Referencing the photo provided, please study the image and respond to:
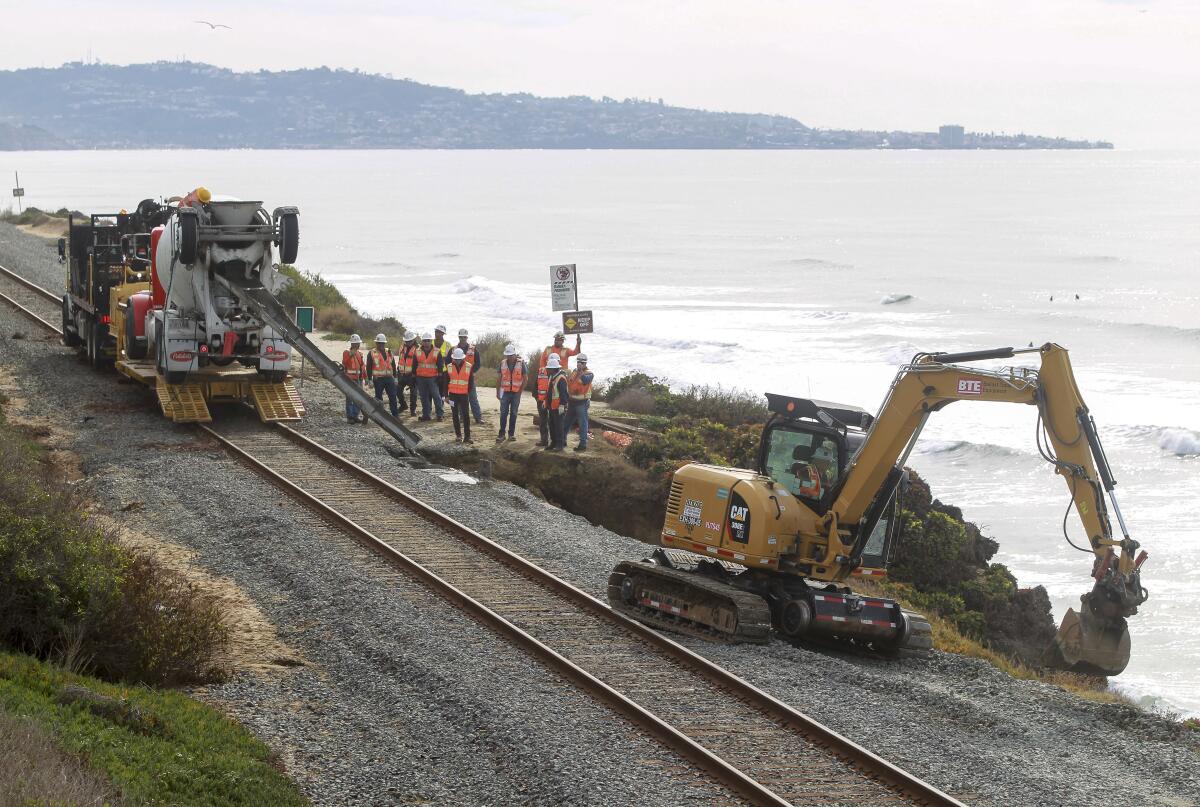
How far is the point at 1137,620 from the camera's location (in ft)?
86.2

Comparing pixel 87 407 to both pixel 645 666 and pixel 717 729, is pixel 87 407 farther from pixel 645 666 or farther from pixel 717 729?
pixel 717 729

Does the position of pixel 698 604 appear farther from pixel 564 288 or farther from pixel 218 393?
pixel 218 393

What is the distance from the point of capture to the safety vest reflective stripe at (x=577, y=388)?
2336cm

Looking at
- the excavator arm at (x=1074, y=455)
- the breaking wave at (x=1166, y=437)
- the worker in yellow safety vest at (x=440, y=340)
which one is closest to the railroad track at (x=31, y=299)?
the worker in yellow safety vest at (x=440, y=340)

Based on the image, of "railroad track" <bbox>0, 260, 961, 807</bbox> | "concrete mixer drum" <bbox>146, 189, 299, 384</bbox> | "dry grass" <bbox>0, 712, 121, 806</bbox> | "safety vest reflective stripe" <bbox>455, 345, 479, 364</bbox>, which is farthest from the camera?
"safety vest reflective stripe" <bbox>455, 345, 479, 364</bbox>

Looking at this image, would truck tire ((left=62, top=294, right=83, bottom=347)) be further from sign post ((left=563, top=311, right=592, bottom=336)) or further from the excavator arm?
the excavator arm

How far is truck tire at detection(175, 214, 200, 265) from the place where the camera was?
899 inches

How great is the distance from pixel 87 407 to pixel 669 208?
15075 cm

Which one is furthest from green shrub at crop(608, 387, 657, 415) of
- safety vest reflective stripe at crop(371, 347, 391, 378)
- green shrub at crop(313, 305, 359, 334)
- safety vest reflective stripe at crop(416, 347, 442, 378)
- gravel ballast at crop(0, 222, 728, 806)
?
green shrub at crop(313, 305, 359, 334)

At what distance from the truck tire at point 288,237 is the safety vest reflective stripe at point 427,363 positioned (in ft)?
10.8

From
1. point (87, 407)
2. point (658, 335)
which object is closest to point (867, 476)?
point (87, 407)

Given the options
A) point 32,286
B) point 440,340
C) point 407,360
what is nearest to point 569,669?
point 440,340

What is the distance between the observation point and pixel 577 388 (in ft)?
77.0

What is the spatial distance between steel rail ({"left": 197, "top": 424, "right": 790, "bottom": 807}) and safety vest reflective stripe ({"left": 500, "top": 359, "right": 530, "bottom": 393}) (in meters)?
5.26
